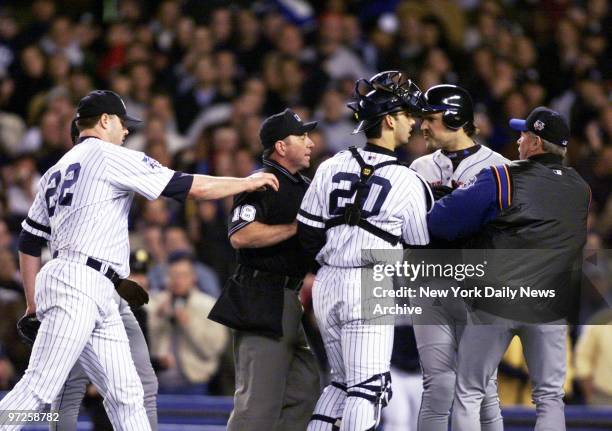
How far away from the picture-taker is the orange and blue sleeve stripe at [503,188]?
197 inches

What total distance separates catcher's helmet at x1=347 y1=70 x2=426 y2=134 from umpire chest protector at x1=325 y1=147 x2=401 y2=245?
0.66 feet

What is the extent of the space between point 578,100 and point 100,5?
17.6 feet

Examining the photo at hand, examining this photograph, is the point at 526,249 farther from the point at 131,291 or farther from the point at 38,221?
the point at 38,221

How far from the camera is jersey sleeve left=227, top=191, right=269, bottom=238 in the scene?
538 centimetres

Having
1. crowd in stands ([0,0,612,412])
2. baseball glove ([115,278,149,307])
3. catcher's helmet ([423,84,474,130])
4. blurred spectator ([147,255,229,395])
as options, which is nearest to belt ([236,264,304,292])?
baseball glove ([115,278,149,307])

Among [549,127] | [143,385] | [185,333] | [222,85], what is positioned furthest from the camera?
[222,85]

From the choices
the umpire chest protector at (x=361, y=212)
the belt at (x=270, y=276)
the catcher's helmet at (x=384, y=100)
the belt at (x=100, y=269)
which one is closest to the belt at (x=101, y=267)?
the belt at (x=100, y=269)

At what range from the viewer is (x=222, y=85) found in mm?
10242

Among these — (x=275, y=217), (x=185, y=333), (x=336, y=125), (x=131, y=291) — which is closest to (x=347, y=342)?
(x=275, y=217)

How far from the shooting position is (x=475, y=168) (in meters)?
5.45

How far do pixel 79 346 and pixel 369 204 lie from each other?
1401 mm

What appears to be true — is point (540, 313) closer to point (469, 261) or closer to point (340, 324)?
point (469, 261)

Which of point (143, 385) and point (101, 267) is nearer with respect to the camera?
point (101, 267)

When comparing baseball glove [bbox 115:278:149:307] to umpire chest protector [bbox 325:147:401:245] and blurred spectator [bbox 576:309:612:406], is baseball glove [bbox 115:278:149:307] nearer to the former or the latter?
umpire chest protector [bbox 325:147:401:245]
